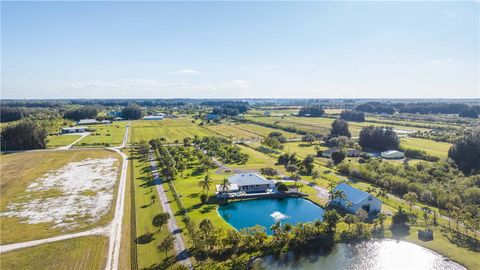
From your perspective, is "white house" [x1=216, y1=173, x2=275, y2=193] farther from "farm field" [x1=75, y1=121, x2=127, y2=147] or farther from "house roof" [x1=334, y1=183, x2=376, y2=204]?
"farm field" [x1=75, y1=121, x2=127, y2=147]

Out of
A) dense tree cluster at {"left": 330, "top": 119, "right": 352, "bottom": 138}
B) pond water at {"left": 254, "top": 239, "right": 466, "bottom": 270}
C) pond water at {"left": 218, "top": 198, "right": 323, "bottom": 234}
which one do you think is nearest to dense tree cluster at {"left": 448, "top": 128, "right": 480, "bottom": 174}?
pond water at {"left": 254, "top": 239, "right": 466, "bottom": 270}

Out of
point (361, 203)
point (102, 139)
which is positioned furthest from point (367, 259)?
point (102, 139)

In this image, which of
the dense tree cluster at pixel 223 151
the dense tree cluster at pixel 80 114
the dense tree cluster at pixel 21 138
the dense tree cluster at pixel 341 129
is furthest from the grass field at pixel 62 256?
the dense tree cluster at pixel 80 114

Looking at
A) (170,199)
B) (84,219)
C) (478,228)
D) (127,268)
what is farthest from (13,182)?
(478,228)

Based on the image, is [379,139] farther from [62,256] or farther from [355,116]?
Result: [62,256]

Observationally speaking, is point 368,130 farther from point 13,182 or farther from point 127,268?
point 13,182
